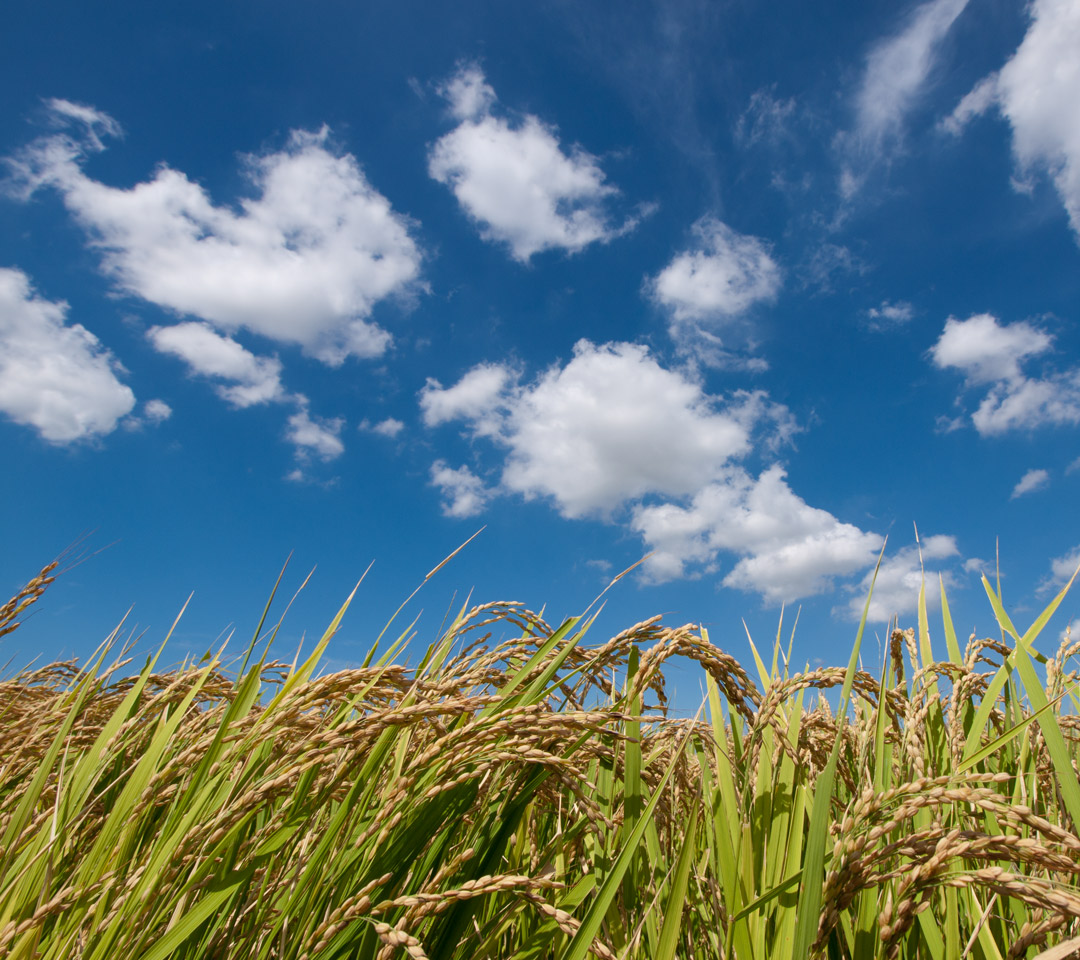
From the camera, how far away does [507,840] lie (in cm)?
158

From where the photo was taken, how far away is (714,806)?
1.89 m

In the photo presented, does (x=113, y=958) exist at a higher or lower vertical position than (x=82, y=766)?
lower

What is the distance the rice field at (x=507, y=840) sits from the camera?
1.21 metres

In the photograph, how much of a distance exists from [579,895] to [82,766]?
1426mm

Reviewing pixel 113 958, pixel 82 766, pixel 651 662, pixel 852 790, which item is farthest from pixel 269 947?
pixel 852 790

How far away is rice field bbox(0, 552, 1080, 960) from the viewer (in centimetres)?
121

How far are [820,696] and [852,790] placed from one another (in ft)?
7.67

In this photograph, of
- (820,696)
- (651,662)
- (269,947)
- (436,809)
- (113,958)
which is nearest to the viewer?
(113,958)

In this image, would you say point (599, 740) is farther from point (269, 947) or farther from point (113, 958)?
point (113, 958)

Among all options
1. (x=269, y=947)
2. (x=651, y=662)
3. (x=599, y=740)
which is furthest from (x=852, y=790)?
(x=269, y=947)

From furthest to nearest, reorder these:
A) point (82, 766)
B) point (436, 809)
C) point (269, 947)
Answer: point (82, 766), point (436, 809), point (269, 947)

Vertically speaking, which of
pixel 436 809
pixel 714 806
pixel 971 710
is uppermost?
pixel 971 710

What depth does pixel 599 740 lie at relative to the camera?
6.19 ft

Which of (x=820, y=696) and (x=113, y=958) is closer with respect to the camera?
(x=113, y=958)
